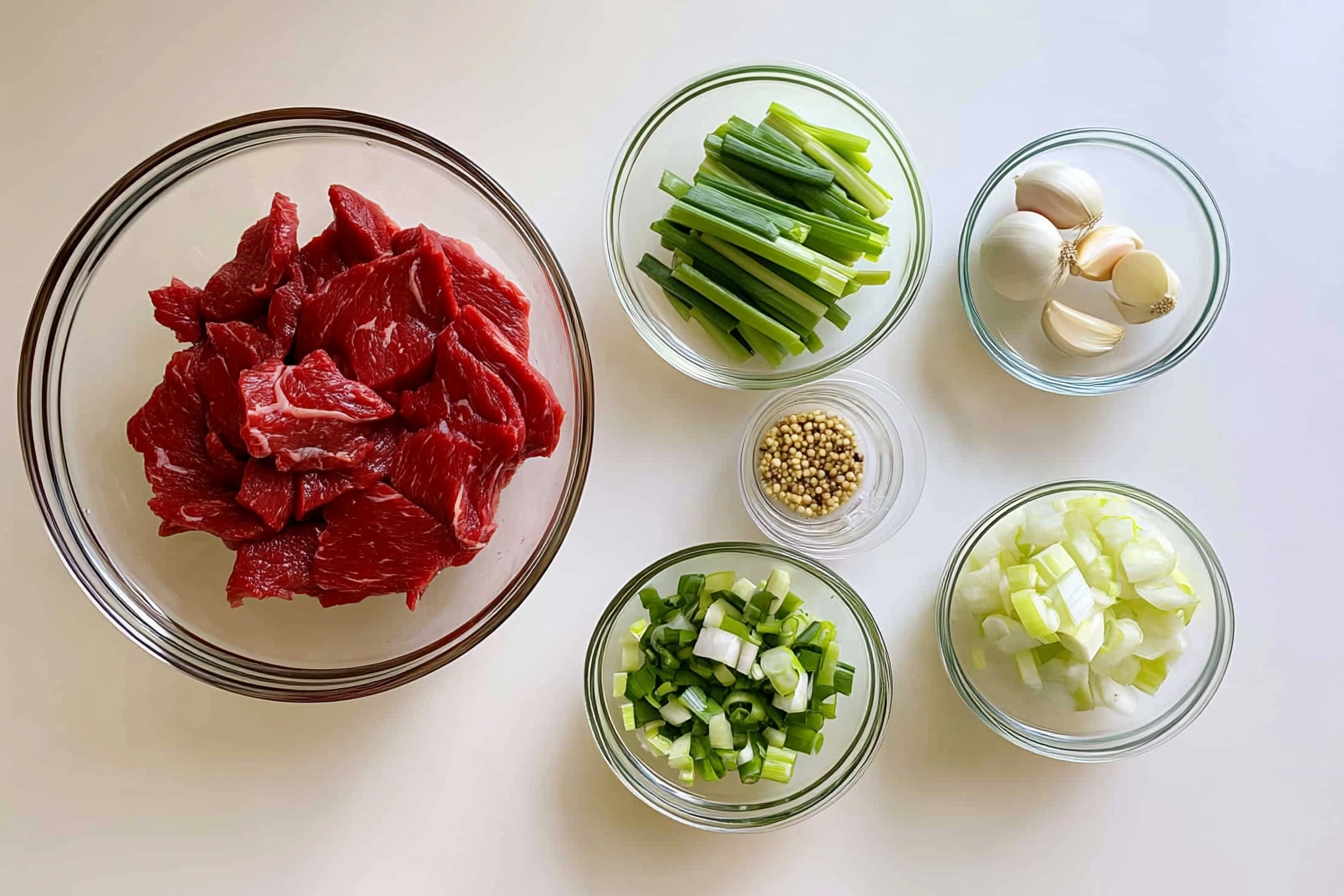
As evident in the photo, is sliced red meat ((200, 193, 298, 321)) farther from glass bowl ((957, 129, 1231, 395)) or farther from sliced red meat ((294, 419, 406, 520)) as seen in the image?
glass bowl ((957, 129, 1231, 395))

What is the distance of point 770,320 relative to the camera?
166cm

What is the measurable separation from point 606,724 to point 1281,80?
1866mm

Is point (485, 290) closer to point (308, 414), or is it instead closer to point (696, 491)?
point (308, 414)

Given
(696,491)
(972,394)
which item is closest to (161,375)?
(696,491)

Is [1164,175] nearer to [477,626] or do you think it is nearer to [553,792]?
[477,626]

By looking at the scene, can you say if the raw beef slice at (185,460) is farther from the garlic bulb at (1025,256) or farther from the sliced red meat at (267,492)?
the garlic bulb at (1025,256)

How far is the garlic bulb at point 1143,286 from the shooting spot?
1.69 metres

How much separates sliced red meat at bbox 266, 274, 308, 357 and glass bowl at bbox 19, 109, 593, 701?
226 mm

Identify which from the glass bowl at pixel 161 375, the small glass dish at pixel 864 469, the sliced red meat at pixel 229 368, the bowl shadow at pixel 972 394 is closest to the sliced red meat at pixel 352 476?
the sliced red meat at pixel 229 368

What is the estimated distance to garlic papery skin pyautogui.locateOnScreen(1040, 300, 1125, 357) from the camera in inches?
68.2

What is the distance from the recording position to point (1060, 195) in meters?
1.69

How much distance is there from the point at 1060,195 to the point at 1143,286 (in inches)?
9.2

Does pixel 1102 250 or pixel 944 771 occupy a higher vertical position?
pixel 1102 250

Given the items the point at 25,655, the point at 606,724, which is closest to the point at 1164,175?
the point at 606,724
